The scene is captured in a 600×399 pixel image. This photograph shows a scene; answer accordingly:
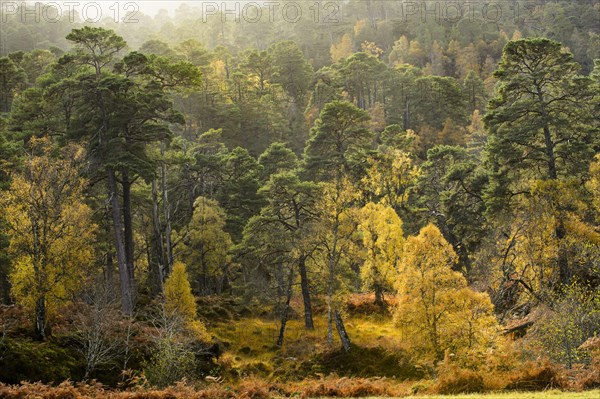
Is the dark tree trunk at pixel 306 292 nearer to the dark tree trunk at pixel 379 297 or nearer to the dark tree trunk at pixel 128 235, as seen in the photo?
the dark tree trunk at pixel 379 297

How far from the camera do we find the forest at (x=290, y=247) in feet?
63.7

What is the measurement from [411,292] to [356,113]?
61.4 ft

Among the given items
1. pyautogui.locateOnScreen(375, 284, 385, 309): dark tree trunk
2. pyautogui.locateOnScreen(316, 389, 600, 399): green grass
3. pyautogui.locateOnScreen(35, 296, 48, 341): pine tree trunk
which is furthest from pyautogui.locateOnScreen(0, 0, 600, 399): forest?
pyautogui.locateOnScreen(316, 389, 600, 399): green grass

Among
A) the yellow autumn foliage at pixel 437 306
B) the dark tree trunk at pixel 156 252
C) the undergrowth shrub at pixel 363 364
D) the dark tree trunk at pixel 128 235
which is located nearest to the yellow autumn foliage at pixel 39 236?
the dark tree trunk at pixel 128 235

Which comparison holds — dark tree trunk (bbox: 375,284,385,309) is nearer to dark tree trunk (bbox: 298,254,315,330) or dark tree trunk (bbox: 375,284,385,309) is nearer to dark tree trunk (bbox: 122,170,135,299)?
dark tree trunk (bbox: 298,254,315,330)

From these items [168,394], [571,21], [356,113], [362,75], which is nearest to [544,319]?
[168,394]

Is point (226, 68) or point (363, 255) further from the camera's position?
point (226, 68)

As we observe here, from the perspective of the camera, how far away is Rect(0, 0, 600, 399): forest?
1942 cm

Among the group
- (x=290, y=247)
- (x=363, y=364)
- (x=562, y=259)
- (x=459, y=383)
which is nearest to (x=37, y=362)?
(x=459, y=383)

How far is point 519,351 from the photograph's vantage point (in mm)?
19953

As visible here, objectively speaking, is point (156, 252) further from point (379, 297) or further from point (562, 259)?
point (562, 259)

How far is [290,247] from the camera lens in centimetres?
3272

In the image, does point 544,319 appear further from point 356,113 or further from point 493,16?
point 493,16

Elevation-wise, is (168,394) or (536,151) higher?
(536,151)
